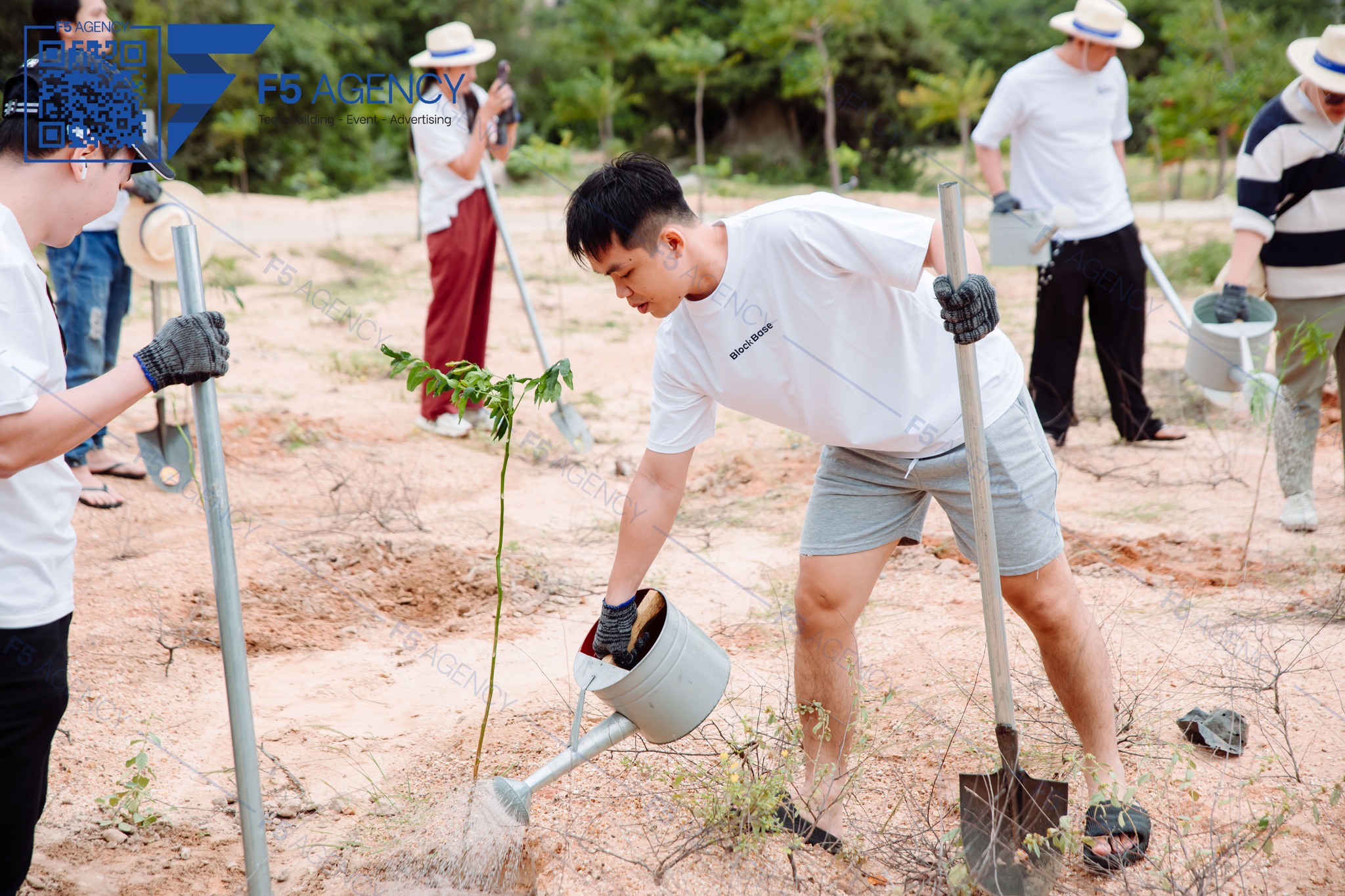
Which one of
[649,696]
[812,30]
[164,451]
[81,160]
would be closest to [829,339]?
[649,696]

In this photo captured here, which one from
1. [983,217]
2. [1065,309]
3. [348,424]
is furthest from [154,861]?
[983,217]

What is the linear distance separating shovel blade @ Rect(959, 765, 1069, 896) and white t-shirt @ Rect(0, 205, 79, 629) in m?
1.67

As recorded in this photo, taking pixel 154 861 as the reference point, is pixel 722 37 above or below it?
above

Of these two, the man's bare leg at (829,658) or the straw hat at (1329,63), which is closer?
the man's bare leg at (829,658)

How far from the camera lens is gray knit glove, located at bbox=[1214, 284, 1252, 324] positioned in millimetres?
3754

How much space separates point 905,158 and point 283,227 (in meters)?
12.1

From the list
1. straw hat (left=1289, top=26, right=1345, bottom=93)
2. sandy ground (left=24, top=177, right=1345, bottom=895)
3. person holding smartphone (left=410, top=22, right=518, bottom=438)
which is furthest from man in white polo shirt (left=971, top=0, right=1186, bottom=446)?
person holding smartphone (left=410, top=22, right=518, bottom=438)

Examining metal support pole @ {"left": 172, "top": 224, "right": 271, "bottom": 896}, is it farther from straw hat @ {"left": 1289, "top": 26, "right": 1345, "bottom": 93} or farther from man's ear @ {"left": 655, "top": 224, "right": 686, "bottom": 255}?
straw hat @ {"left": 1289, "top": 26, "right": 1345, "bottom": 93}

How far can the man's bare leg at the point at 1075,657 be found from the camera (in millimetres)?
2078

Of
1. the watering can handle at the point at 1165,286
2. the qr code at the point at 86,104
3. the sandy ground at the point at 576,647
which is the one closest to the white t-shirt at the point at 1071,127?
the watering can handle at the point at 1165,286

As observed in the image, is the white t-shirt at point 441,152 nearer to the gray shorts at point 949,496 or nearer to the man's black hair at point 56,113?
the man's black hair at point 56,113

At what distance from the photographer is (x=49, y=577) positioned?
1646 millimetres

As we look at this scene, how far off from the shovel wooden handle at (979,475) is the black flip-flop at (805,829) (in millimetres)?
464

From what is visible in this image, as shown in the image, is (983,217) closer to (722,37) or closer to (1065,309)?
(722,37)
